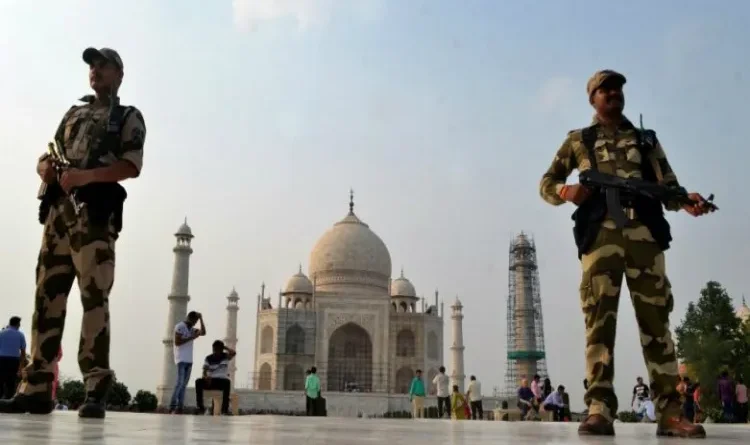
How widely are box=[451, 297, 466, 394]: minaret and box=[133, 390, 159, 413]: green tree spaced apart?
46.1ft

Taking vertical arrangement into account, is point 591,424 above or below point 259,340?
below

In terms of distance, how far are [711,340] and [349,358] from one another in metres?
15.3

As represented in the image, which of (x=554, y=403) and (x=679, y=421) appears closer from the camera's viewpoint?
(x=679, y=421)

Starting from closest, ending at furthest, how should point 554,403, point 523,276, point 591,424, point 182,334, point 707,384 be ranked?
point 591,424, point 182,334, point 554,403, point 707,384, point 523,276

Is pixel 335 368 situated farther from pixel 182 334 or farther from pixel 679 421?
pixel 679 421

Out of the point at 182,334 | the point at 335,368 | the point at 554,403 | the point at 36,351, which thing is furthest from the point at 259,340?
the point at 36,351

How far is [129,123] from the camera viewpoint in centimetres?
416

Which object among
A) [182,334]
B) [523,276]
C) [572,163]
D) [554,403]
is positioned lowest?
[554,403]

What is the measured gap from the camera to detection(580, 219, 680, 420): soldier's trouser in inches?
143

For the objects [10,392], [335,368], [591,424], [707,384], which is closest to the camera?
[591,424]

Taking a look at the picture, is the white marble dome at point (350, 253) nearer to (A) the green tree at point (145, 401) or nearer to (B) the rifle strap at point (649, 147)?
(A) the green tree at point (145, 401)

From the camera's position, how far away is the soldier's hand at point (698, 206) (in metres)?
3.76

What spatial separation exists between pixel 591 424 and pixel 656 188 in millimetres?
1243

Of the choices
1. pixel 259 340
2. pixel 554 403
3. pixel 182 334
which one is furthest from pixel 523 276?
pixel 182 334
